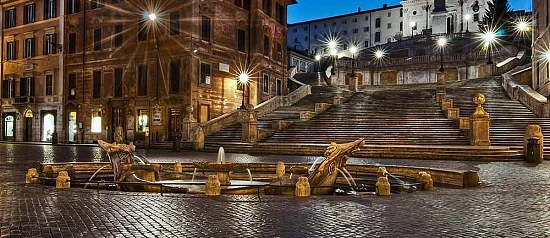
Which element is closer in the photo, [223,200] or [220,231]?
[220,231]

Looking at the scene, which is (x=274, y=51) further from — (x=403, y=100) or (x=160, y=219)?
(x=160, y=219)

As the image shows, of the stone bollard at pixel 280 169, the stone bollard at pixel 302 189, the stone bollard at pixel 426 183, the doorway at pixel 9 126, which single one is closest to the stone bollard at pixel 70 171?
the stone bollard at pixel 280 169

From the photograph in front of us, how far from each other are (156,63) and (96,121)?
801cm

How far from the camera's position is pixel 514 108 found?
3009 centimetres

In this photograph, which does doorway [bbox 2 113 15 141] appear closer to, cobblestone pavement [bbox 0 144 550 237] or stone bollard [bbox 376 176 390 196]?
cobblestone pavement [bbox 0 144 550 237]

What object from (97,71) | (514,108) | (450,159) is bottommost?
(450,159)

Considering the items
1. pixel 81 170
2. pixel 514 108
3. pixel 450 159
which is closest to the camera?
pixel 81 170

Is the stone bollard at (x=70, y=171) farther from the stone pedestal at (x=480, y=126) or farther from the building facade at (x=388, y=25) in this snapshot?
the building facade at (x=388, y=25)

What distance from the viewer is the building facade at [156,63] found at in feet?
115

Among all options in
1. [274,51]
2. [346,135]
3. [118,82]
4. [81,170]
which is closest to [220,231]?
[81,170]

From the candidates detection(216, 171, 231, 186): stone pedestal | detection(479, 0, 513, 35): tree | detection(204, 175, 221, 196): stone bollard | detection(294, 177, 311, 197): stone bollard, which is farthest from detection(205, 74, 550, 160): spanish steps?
detection(479, 0, 513, 35): tree

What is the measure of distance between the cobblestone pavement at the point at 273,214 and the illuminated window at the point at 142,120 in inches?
1016

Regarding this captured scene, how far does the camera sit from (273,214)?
7918mm

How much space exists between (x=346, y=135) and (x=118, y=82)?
2000cm
